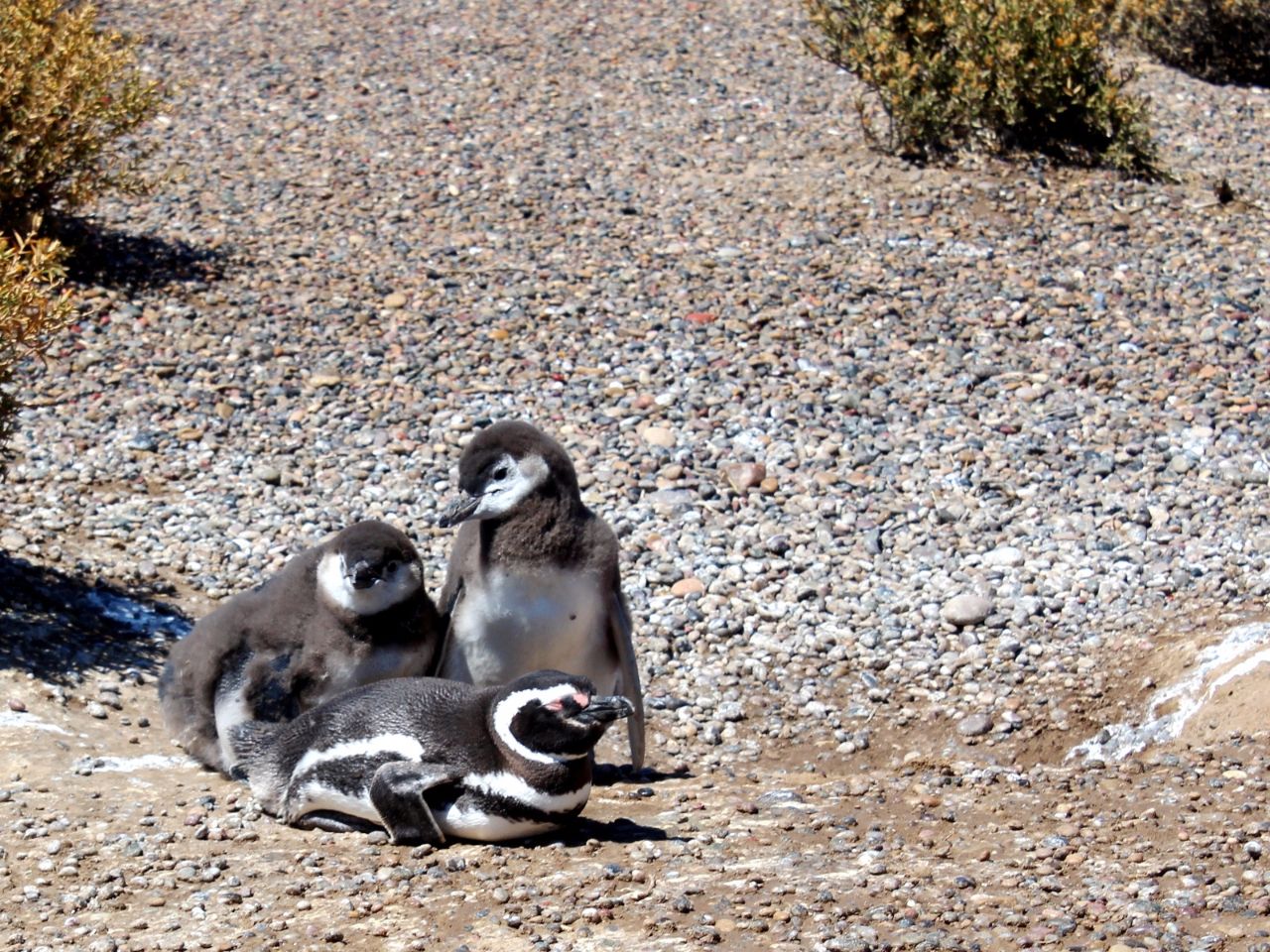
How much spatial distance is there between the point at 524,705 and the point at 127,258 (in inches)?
266

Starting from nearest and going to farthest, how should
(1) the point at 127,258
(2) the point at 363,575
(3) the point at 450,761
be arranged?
(3) the point at 450,761 < (2) the point at 363,575 < (1) the point at 127,258

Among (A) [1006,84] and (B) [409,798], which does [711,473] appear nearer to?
(B) [409,798]

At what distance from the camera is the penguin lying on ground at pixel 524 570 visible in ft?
19.0

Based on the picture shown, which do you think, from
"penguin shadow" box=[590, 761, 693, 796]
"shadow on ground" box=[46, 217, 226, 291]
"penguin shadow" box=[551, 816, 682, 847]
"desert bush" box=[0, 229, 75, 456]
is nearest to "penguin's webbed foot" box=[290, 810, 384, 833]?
"penguin shadow" box=[551, 816, 682, 847]

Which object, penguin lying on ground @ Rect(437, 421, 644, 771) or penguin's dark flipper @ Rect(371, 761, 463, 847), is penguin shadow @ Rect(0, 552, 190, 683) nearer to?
penguin lying on ground @ Rect(437, 421, 644, 771)

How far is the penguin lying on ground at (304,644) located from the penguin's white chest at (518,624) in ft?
0.51

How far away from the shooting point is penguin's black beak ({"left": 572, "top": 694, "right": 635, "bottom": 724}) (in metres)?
4.74

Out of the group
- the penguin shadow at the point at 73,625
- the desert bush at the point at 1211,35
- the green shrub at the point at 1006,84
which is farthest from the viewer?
the desert bush at the point at 1211,35

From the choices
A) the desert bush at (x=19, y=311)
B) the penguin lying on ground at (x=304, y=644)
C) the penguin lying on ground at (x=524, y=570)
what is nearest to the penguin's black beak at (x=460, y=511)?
the penguin lying on ground at (x=524, y=570)

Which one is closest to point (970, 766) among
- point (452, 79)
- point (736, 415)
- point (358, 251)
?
point (736, 415)

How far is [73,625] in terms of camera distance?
6.66m

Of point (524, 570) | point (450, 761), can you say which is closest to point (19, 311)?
point (524, 570)

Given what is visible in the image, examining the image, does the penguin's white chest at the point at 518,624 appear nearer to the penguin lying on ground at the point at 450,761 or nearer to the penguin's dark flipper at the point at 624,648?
the penguin's dark flipper at the point at 624,648

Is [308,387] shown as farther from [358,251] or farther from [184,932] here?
[184,932]
